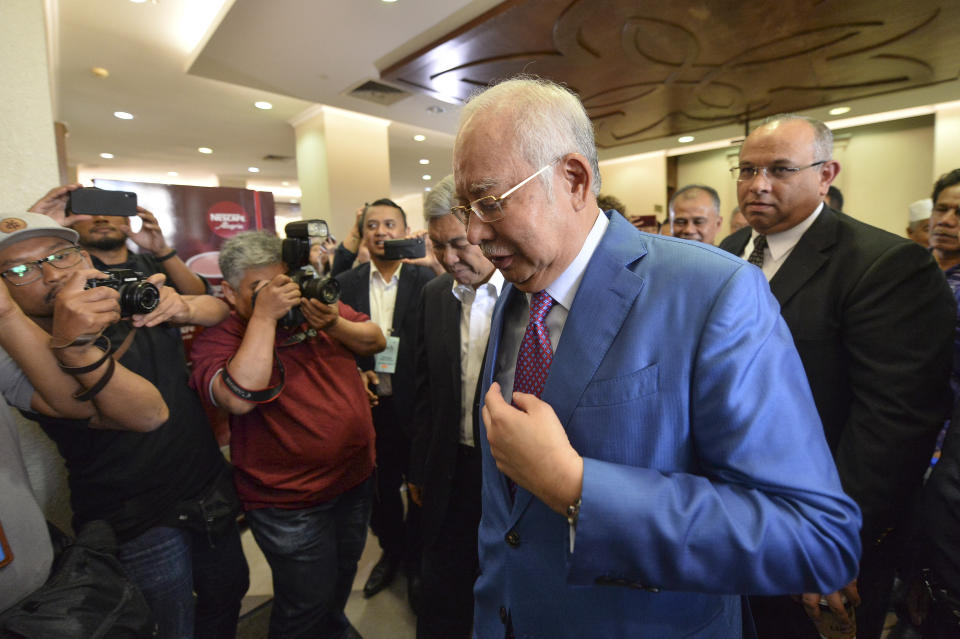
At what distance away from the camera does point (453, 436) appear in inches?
62.9

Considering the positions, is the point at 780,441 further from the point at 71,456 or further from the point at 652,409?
the point at 71,456

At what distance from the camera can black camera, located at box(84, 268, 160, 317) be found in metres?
1.26

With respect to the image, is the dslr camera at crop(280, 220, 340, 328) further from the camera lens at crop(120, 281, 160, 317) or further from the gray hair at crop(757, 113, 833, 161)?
the gray hair at crop(757, 113, 833, 161)

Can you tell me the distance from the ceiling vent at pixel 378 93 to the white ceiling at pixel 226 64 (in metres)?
0.13

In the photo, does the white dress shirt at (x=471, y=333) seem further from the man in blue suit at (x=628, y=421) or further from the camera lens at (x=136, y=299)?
the camera lens at (x=136, y=299)

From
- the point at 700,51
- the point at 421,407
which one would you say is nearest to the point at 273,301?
the point at 421,407

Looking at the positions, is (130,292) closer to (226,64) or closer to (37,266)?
(37,266)

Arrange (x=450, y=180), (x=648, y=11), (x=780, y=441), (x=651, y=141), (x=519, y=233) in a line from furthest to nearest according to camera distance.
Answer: (x=651, y=141), (x=648, y=11), (x=450, y=180), (x=519, y=233), (x=780, y=441)

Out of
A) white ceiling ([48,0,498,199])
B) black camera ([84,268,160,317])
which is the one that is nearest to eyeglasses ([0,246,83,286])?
black camera ([84,268,160,317])

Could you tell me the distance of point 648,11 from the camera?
3.51 meters

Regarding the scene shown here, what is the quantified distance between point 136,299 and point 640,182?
10.2m

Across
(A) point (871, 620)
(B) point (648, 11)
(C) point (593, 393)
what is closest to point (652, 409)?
(C) point (593, 393)

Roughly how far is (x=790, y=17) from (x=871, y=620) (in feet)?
14.3

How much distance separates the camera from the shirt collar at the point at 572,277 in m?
0.85
